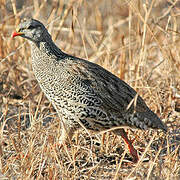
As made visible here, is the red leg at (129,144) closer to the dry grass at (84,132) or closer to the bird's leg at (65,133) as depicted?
the dry grass at (84,132)

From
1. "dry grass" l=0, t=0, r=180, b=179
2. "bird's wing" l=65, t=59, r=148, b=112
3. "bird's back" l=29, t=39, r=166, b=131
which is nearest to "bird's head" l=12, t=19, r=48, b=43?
"bird's back" l=29, t=39, r=166, b=131

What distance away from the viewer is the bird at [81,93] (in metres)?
4.83

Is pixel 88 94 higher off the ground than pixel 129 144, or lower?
higher

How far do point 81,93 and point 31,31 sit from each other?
96cm

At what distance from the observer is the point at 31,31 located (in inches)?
204

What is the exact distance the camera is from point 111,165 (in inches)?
190

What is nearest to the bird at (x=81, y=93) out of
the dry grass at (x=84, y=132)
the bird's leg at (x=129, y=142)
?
the bird's leg at (x=129, y=142)

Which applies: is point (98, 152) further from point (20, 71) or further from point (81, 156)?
point (20, 71)

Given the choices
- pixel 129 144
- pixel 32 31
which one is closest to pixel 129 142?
pixel 129 144

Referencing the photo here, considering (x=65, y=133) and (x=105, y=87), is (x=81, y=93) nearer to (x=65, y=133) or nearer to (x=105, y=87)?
(x=105, y=87)

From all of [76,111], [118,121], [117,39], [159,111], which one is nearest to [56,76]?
[76,111]

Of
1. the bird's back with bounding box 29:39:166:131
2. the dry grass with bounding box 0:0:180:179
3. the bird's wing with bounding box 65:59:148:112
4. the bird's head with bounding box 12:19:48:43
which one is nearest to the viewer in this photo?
the dry grass with bounding box 0:0:180:179

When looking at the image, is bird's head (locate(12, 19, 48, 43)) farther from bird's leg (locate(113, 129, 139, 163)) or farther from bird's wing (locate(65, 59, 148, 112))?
bird's leg (locate(113, 129, 139, 163))

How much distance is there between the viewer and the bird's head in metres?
5.17
